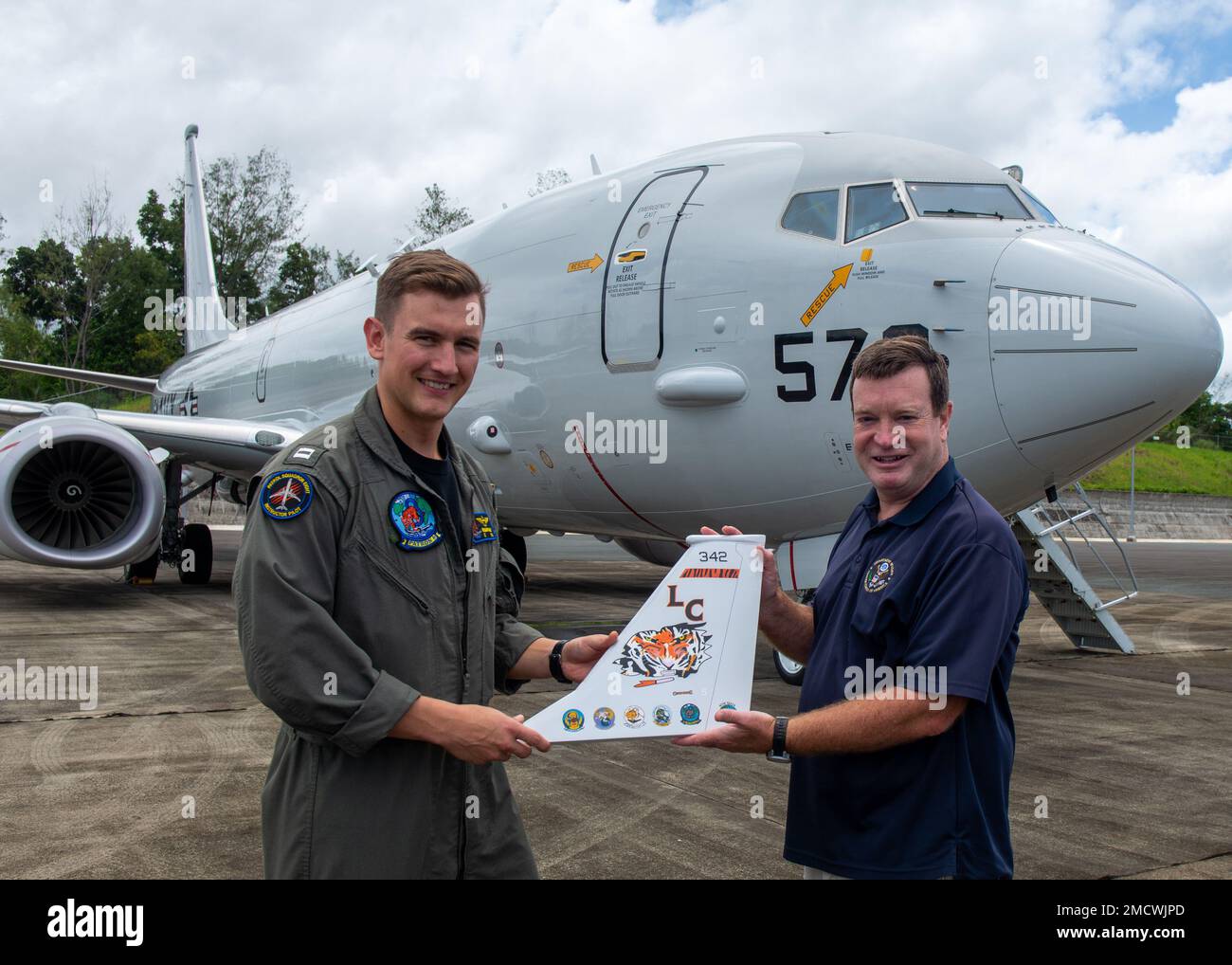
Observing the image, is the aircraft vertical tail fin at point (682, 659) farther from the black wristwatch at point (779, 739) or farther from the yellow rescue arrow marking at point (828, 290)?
the yellow rescue arrow marking at point (828, 290)

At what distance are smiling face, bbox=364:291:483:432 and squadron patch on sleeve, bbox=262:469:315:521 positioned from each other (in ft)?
0.89

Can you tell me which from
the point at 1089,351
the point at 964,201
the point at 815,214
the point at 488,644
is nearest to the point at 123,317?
the point at 815,214

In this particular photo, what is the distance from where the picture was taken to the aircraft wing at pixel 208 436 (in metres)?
11.3

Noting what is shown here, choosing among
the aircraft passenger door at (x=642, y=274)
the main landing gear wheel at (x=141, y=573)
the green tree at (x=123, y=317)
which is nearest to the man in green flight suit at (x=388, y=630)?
the aircraft passenger door at (x=642, y=274)

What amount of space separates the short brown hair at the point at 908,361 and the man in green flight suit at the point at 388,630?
0.84 m

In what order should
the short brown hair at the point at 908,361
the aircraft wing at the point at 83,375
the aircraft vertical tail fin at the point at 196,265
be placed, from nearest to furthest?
the short brown hair at the point at 908,361 → the aircraft wing at the point at 83,375 → the aircraft vertical tail fin at the point at 196,265

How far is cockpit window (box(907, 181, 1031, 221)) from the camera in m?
6.34

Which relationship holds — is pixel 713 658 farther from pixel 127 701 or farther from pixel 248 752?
pixel 127 701

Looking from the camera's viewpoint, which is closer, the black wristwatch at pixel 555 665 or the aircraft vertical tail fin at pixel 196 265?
the black wristwatch at pixel 555 665

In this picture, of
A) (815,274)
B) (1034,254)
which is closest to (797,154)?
(815,274)

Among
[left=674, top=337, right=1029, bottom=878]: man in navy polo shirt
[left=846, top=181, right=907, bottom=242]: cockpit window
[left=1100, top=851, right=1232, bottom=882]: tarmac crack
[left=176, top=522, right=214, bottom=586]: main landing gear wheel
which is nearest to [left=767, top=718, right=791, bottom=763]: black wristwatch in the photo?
[left=674, top=337, right=1029, bottom=878]: man in navy polo shirt

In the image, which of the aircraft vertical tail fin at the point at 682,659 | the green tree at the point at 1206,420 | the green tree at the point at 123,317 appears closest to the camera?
the aircraft vertical tail fin at the point at 682,659

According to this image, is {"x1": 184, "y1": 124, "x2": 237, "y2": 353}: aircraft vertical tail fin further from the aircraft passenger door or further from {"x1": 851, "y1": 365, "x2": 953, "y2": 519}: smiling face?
{"x1": 851, "y1": 365, "x2": 953, "y2": 519}: smiling face

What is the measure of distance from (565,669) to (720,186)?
537cm
